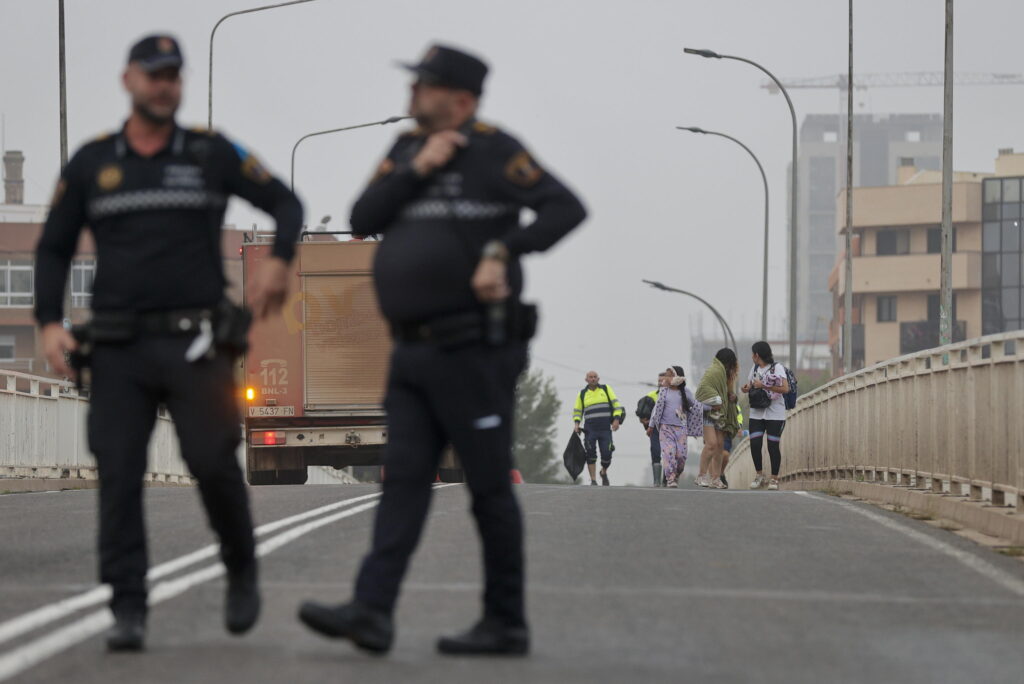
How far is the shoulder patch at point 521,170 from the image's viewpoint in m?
6.16

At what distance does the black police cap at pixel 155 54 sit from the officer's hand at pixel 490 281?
1.19 meters

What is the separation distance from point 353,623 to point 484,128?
61.8 inches

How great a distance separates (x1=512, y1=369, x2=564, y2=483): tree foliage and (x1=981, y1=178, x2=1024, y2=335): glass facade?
3218cm

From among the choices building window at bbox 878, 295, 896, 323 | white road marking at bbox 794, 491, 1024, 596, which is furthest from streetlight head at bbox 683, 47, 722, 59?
building window at bbox 878, 295, 896, 323

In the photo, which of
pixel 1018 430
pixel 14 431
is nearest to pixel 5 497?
pixel 14 431

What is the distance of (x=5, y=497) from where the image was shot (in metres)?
16.5

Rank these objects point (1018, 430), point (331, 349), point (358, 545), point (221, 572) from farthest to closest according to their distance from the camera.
→ point (331, 349) < point (1018, 430) < point (358, 545) < point (221, 572)

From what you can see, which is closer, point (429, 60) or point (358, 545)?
point (429, 60)

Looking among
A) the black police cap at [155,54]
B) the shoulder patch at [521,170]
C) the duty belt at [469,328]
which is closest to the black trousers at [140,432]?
the duty belt at [469,328]

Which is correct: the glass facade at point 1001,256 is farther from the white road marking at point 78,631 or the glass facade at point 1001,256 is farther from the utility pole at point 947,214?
the white road marking at point 78,631

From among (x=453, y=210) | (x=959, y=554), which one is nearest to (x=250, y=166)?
(x=453, y=210)

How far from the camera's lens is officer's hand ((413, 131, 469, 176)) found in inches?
239

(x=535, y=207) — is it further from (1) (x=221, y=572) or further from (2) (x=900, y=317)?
(2) (x=900, y=317)

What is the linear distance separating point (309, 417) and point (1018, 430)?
13.3 metres
